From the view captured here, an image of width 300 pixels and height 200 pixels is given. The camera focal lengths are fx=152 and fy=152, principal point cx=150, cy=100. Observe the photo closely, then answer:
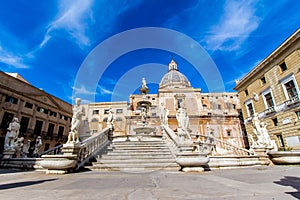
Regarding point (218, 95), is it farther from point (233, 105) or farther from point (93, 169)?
point (93, 169)

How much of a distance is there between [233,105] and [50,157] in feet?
142

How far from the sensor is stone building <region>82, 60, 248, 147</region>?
1205 inches

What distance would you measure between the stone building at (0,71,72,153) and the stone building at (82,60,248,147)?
669 cm

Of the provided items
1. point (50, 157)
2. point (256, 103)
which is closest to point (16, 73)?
point (50, 157)

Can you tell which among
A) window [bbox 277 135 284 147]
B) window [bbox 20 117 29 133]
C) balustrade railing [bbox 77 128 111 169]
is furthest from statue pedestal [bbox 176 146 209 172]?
window [bbox 20 117 29 133]

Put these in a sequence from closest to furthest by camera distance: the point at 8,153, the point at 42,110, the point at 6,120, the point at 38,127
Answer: the point at 8,153
the point at 6,120
the point at 38,127
the point at 42,110

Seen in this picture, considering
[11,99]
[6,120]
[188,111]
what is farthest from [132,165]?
[11,99]

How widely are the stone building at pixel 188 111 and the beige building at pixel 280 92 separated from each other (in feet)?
23.9

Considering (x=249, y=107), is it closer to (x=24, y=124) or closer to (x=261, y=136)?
(x=261, y=136)

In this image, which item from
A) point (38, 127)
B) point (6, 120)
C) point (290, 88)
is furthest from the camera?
point (38, 127)

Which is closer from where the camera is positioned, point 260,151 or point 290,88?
point 260,151

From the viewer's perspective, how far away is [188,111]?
3550cm

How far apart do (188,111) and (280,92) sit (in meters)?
18.6

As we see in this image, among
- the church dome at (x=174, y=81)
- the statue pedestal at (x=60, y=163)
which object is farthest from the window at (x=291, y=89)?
the church dome at (x=174, y=81)
